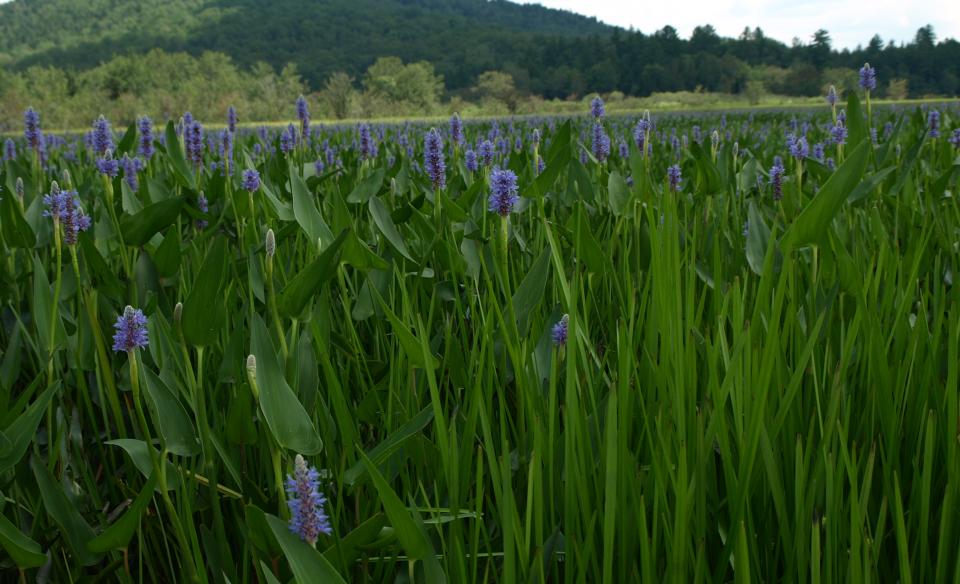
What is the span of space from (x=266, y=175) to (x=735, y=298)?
4.96ft

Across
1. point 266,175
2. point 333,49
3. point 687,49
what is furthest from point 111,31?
point 266,175

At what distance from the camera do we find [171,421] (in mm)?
714

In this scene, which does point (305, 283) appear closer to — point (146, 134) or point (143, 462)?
point (143, 462)

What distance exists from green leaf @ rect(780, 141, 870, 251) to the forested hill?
66.8 metres

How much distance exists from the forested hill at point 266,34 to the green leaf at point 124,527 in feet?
220

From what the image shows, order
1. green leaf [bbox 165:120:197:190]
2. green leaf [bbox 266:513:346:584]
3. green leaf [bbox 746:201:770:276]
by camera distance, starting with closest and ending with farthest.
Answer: green leaf [bbox 266:513:346:584]
green leaf [bbox 746:201:770:276]
green leaf [bbox 165:120:197:190]

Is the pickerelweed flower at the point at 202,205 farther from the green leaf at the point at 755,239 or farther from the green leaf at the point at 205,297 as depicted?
the green leaf at the point at 755,239

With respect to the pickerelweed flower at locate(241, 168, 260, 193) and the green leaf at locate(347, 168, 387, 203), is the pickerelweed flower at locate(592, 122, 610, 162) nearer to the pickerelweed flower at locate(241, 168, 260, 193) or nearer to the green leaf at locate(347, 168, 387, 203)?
the green leaf at locate(347, 168, 387, 203)

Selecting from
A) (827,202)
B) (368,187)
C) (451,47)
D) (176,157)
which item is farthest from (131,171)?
(451,47)

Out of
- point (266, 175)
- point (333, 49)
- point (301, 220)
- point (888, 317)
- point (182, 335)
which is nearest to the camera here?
point (182, 335)

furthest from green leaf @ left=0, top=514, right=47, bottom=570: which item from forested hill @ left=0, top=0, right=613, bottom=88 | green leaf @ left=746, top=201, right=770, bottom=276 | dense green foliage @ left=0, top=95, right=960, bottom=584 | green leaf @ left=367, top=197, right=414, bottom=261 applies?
forested hill @ left=0, top=0, right=613, bottom=88

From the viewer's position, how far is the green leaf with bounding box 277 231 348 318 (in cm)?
79

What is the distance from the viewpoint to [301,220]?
1.14 meters

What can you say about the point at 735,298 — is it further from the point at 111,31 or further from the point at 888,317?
the point at 111,31
